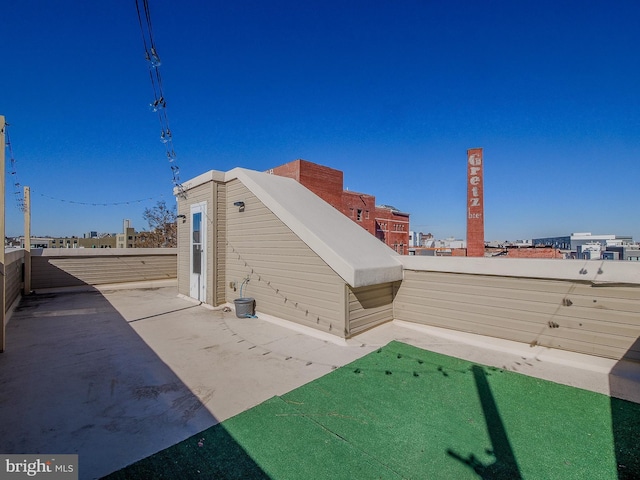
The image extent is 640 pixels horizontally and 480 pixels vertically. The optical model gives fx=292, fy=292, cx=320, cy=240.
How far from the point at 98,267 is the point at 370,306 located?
475 inches

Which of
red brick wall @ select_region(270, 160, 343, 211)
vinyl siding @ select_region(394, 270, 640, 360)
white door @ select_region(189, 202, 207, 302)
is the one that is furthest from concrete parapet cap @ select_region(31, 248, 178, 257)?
vinyl siding @ select_region(394, 270, 640, 360)

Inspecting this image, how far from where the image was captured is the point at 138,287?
1267 centimetres

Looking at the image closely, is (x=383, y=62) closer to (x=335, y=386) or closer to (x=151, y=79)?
(x=151, y=79)

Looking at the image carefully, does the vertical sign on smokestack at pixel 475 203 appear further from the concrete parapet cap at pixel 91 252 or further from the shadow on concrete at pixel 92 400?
the shadow on concrete at pixel 92 400

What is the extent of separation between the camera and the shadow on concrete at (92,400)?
105 inches

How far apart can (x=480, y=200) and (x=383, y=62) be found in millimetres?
11071

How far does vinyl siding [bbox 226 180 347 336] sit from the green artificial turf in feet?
6.42

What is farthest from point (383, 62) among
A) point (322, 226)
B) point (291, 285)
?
point (291, 285)

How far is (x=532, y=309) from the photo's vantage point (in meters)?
5.16

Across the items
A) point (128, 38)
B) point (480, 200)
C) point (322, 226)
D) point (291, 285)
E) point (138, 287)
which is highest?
point (128, 38)

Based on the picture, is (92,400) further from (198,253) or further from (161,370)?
(198,253)

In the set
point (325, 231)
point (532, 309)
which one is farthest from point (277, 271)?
point (532, 309)

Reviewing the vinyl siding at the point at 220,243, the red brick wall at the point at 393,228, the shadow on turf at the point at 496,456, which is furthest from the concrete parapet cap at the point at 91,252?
the red brick wall at the point at 393,228

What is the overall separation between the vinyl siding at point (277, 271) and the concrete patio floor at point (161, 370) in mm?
393
